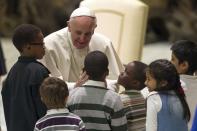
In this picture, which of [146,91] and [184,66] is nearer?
[184,66]

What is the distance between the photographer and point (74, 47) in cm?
568

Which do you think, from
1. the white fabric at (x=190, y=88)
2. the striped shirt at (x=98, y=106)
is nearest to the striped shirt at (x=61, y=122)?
the striped shirt at (x=98, y=106)

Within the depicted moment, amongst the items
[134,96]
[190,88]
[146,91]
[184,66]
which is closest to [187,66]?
[184,66]

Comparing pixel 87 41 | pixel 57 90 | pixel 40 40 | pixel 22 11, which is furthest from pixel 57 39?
pixel 22 11

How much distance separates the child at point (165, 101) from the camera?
174 inches

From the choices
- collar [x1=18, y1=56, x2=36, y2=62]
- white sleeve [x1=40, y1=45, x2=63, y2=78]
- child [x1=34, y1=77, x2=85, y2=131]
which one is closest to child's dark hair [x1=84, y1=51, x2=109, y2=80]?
child [x1=34, y1=77, x2=85, y2=131]

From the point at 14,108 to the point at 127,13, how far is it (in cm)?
224

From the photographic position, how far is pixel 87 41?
5484 millimetres

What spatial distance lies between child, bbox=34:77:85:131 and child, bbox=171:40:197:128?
1.02 meters

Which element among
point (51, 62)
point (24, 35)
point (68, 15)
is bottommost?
point (68, 15)

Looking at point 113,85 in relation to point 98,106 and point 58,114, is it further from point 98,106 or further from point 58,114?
point 58,114

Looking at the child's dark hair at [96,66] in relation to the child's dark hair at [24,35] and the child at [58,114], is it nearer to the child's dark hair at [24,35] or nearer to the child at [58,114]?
the child at [58,114]

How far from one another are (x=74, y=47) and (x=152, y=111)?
1.45 m

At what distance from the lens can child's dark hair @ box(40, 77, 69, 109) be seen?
164 inches
